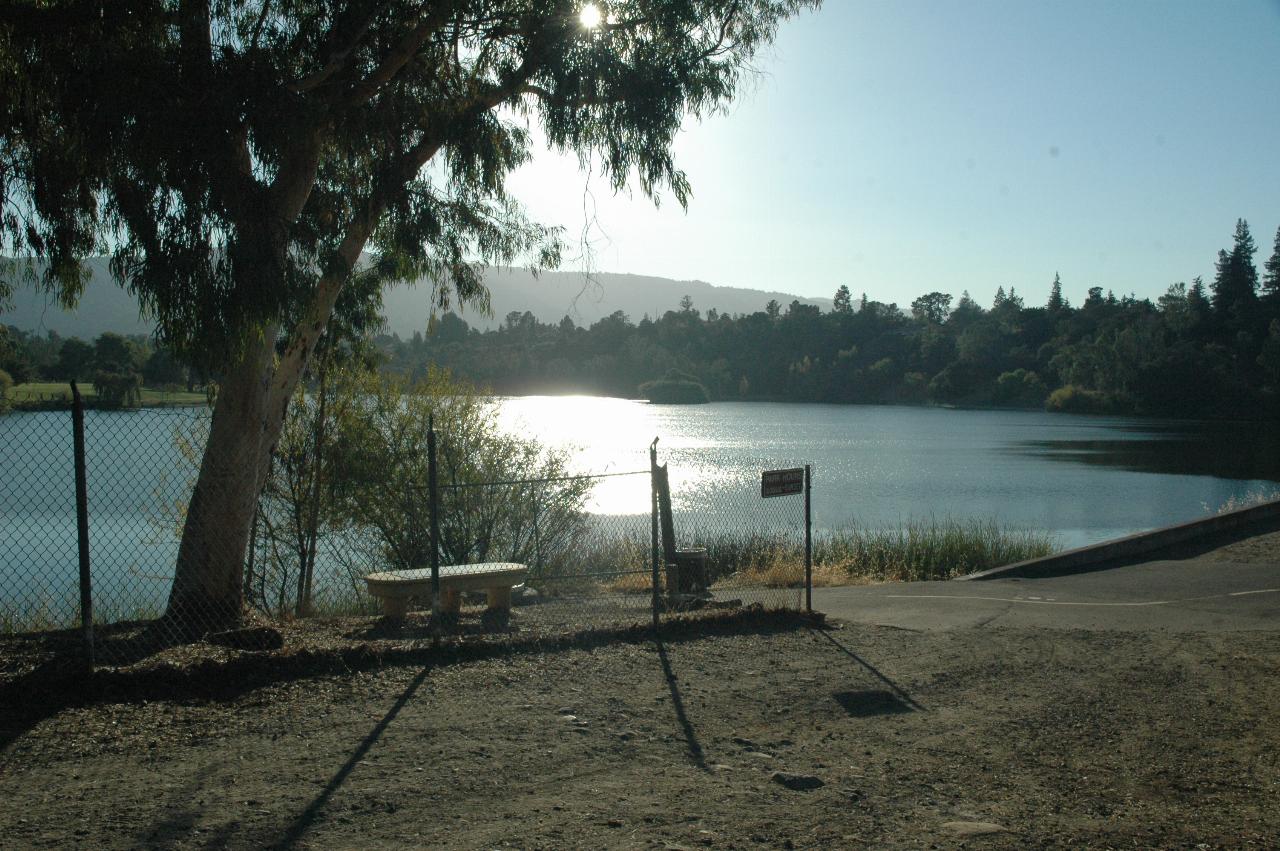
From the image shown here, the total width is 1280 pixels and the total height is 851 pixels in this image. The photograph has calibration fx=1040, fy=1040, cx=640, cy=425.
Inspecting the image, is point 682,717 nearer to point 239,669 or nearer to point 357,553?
point 239,669

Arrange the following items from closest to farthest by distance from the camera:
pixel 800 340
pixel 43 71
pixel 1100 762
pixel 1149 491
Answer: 1. pixel 1100 762
2. pixel 43 71
3. pixel 1149 491
4. pixel 800 340

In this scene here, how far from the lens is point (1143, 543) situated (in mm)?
17547

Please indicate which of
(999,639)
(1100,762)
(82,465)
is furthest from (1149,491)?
(82,465)

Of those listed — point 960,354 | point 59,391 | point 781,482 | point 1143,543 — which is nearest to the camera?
point 781,482

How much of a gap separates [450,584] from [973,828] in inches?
236

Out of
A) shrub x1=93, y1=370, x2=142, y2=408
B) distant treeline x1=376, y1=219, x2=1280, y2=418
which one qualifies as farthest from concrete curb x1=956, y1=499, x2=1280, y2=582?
distant treeline x1=376, y1=219, x2=1280, y2=418

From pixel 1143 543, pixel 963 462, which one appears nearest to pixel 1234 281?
pixel 963 462

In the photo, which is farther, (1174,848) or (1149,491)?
(1149,491)

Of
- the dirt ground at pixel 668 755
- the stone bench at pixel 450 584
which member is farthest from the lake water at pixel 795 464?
the dirt ground at pixel 668 755

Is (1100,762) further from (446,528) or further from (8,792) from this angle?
(446,528)

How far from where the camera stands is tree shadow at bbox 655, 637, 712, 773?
5.62 metres

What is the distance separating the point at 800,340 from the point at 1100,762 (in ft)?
452

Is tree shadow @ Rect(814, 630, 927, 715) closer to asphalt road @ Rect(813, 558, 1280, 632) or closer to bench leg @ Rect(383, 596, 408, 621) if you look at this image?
asphalt road @ Rect(813, 558, 1280, 632)

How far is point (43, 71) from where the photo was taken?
7.61 m
